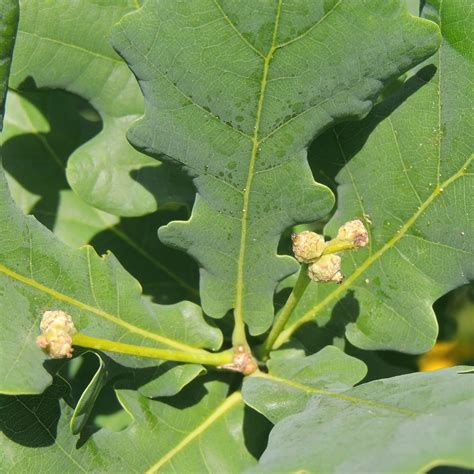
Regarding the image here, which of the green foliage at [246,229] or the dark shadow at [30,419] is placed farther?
the dark shadow at [30,419]

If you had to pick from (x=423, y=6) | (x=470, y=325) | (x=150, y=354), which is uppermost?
(x=423, y=6)

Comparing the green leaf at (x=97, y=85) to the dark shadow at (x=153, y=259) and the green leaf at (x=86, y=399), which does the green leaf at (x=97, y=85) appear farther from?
the green leaf at (x=86, y=399)

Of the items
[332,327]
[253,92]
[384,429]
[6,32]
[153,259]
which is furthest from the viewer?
[153,259]

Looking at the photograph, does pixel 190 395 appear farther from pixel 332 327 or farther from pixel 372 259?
pixel 372 259

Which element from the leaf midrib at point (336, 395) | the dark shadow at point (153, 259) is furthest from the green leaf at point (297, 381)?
the dark shadow at point (153, 259)

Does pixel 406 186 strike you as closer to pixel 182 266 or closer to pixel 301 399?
pixel 301 399

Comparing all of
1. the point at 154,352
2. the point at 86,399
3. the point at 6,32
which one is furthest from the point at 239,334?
the point at 6,32

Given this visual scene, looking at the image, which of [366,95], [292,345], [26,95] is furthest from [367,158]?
[26,95]
